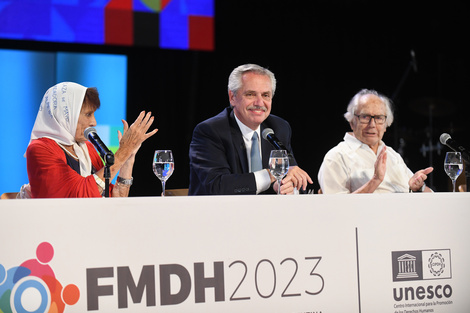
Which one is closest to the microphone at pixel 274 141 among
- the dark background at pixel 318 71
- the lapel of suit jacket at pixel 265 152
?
the lapel of suit jacket at pixel 265 152

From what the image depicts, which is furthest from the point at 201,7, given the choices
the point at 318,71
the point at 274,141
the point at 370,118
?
the point at 274,141

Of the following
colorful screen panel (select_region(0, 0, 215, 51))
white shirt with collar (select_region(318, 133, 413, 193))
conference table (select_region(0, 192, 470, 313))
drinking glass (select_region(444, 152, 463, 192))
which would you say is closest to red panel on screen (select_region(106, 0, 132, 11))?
colorful screen panel (select_region(0, 0, 215, 51))

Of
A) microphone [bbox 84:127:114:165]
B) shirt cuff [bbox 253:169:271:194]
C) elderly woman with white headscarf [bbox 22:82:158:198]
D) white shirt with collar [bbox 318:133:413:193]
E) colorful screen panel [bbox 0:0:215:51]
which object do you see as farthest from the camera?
colorful screen panel [bbox 0:0:215:51]

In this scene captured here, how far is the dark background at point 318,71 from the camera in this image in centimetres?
512

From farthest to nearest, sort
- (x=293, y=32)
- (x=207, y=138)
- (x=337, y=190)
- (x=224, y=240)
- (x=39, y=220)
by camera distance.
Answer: (x=293, y=32)
(x=337, y=190)
(x=207, y=138)
(x=224, y=240)
(x=39, y=220)

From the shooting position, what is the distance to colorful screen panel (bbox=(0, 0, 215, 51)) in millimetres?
4711

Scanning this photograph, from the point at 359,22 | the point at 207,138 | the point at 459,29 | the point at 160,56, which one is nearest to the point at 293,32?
the point at 359,22

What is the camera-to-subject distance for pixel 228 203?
6.17 ft

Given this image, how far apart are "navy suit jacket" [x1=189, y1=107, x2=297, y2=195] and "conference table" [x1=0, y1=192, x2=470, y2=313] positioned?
2.68ft

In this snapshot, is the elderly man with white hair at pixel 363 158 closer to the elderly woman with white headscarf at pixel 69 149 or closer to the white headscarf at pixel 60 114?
the elderly woman with white headscarf at pixel 69 149

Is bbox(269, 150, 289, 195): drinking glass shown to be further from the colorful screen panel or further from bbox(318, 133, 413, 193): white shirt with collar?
the colorful screen panel

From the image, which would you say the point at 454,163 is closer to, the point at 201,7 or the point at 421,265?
the point at 421,265

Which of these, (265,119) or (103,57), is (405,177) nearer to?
(265,119)

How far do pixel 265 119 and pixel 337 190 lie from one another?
593 millimetres
